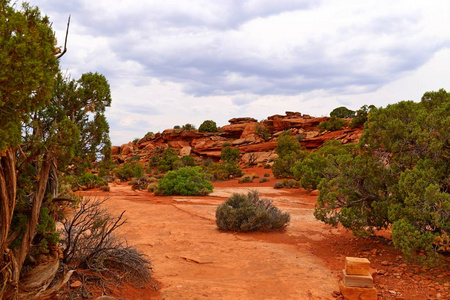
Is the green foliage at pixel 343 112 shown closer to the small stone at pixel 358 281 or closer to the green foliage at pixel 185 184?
the green foliage at pixel 185 184

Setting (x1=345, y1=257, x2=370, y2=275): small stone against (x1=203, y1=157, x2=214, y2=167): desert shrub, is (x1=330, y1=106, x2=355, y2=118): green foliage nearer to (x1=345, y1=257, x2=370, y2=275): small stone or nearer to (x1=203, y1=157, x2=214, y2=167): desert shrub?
(x1=203, y1=157, x2=214, y2=167): desert shrub

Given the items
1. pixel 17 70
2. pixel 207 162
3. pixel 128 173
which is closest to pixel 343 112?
pixel 207 162

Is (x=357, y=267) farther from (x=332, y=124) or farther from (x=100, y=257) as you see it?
(x=332, y=124)

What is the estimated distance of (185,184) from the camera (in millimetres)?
21141

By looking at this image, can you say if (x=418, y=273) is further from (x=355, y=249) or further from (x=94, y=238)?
(x=94, y=238)

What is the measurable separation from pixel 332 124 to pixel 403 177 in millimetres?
38422

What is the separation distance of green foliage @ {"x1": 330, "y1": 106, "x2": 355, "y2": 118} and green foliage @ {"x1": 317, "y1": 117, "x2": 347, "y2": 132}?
955 cm

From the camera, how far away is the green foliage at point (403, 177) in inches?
257

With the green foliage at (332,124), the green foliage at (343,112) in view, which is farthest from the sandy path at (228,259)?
the green foliage at (343,112)

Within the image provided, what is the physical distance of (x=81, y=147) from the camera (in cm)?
479

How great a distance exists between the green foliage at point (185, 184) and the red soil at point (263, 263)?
311 inches

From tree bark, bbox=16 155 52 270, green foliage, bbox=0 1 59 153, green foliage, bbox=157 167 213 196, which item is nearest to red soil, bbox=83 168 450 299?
tree bark, bbox=16 155 52 270

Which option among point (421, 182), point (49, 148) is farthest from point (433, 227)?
point (49, 148)

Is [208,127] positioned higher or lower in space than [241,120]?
lower
